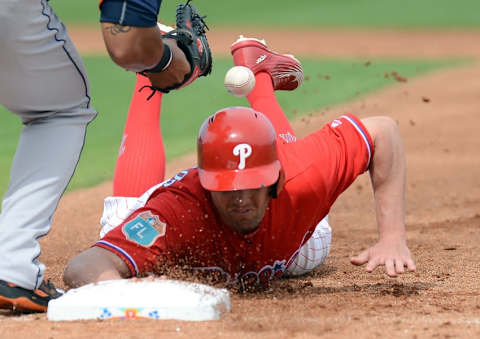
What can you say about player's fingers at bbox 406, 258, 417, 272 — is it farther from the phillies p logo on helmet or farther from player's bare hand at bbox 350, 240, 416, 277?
the phillies p logo on helmet

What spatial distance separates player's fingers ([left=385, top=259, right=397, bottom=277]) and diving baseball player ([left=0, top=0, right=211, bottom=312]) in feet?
3.68

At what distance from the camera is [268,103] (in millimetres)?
4699

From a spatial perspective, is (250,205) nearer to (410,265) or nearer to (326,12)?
(410,265)

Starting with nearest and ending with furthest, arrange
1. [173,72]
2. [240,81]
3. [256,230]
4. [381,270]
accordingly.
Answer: [173,72] → [256,230] → [381,270] → [240,81]

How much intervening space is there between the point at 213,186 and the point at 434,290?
3.85ft

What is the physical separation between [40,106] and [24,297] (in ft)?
2.40

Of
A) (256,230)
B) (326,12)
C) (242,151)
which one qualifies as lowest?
(256,230)

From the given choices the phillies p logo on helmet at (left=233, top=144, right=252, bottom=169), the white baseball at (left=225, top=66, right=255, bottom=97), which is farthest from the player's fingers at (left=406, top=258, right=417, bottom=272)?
the white baseball at (left=225, top=66, right=255, bottom=97)

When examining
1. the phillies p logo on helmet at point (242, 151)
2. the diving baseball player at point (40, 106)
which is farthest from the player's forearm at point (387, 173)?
the diving baseball player at point (40, 106)

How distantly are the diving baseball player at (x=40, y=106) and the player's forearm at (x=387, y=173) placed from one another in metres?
0.97

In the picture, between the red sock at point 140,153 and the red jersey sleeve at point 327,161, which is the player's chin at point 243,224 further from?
the red sock at point 140,153

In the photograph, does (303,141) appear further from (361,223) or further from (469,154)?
(469,154)

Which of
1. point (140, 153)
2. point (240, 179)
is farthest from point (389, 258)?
point (140, 153)

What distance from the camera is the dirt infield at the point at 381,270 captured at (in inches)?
108
